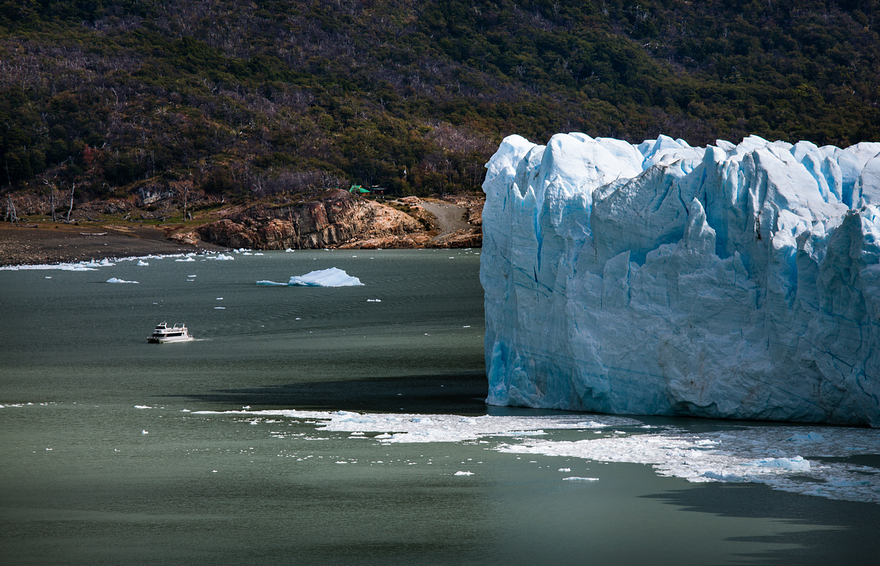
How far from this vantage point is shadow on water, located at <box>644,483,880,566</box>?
9.02 meters

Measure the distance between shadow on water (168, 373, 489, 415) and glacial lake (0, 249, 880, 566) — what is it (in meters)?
0.09

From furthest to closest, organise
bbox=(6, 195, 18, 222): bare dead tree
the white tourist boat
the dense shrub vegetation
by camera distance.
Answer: the dense shrub vegetation → bbox=(6, 195, 18, 222): bare dead tree → the white tourist boat

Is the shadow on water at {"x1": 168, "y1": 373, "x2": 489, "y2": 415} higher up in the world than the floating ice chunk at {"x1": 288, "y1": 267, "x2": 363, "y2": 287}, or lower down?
lower down

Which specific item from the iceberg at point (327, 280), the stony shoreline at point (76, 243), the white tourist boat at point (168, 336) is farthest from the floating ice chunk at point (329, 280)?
the stony shoreline at point (76, 243)

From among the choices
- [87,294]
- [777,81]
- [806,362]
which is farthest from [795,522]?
[777,81]

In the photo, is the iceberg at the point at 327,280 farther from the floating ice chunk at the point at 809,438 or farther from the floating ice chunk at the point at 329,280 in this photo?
the floating ice chunk at the point at 809,438

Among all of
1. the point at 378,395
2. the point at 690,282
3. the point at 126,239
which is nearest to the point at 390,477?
the point at 690,282

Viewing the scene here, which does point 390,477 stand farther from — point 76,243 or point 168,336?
point 76,243

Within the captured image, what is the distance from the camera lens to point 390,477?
1259 centimetres

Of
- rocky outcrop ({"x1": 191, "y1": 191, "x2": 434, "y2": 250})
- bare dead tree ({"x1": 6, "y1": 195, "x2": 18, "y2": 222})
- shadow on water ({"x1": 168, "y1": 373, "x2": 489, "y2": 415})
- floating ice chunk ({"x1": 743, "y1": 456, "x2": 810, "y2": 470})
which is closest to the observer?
floating ice chunk ({"x1": 743, "y1": 456, "x2": 810, "y2": 470})

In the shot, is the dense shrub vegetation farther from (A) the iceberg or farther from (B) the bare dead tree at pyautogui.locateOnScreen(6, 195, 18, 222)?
(A) the iceberg

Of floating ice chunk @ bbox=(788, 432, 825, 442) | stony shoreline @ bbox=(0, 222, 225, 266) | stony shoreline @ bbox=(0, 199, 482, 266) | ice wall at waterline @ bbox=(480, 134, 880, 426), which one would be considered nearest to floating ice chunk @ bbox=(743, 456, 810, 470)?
floating ice chunk @ bbox=(788, 432, 825, 442)

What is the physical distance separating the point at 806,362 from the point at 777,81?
17073cm

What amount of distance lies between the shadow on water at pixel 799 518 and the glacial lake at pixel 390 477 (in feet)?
0.10
